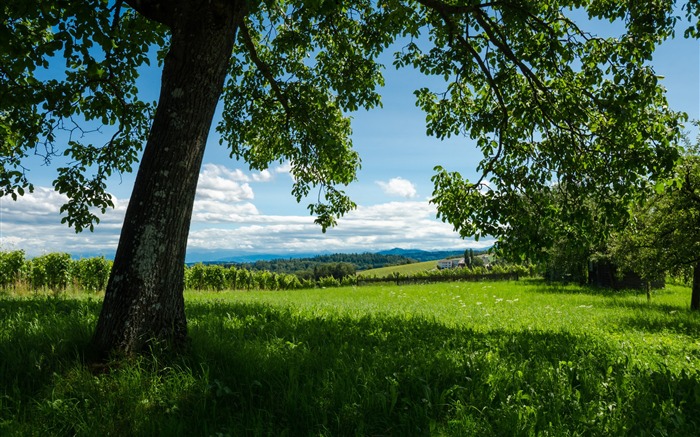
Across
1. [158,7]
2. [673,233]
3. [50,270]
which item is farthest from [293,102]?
[50,270]

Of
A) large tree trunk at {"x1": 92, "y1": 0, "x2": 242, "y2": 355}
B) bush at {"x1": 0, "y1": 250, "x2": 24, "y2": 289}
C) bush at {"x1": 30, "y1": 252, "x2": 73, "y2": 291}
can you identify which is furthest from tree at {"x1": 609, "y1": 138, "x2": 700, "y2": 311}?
bush at {"x1": 0, "y1": 250, "x2": 24, "y2": 289}

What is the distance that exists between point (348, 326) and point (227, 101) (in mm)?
7551

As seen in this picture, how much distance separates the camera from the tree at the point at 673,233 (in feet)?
48.4

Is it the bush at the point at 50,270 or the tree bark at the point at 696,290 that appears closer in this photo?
the tree bark at the point at 696,290

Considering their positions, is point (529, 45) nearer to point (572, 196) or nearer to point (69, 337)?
point (572, 196)

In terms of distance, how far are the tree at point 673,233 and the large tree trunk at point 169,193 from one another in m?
14.6

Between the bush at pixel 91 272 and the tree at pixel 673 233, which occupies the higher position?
the tree at pixel 673 233

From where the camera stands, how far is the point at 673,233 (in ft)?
50.1

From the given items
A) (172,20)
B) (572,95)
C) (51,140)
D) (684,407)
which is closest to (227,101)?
(51,140)

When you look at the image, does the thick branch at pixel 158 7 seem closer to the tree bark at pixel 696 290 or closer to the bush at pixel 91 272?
the tree bark at pixel 696 290

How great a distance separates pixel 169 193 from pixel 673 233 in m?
17.9

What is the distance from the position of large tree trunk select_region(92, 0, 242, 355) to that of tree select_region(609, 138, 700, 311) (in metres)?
14.6

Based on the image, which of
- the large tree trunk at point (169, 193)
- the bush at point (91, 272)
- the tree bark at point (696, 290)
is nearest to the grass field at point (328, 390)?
the large tree trunk at point (169, 193)

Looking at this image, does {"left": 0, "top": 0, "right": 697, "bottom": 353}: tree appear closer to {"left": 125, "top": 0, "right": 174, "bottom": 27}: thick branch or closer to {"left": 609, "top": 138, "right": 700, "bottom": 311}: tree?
{"left": 125, "top": 0, "right": 174, "bottom": 27}: thick branch
